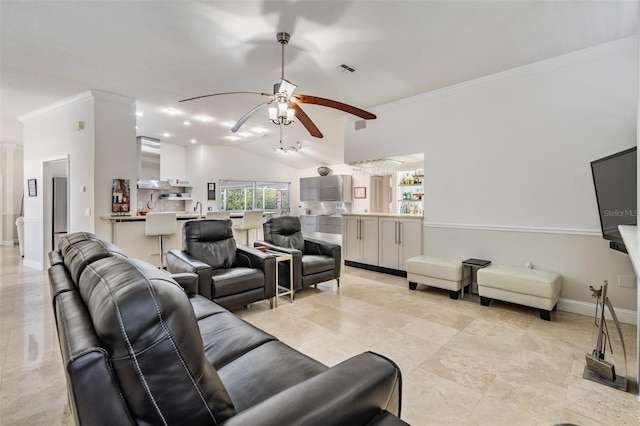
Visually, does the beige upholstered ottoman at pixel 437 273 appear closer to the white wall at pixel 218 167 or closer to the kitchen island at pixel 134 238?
the kitchen island at pixel 134 238

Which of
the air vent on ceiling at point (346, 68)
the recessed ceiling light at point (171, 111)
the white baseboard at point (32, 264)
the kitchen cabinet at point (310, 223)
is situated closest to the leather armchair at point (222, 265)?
the air vent on ceiling at point (346, 68)

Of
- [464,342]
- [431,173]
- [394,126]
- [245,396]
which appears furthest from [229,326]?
[394,126]

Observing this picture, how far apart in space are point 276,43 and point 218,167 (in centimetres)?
648

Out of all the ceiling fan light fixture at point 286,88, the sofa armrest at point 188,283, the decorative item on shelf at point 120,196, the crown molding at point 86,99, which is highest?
the crown molding at point 86,99

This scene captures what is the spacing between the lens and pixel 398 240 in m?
5.01

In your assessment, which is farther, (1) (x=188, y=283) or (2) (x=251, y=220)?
(2) (x=251, y=220)

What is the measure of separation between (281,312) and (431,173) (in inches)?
115

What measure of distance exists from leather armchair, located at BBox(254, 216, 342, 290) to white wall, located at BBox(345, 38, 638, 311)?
1.53 meters

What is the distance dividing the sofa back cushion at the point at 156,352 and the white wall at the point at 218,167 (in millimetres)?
8524

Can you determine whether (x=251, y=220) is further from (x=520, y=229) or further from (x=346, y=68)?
(x=520, y=229)

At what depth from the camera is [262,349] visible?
159 centimetres

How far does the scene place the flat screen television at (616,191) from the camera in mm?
2494

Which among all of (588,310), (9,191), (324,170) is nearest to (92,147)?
(9,191)

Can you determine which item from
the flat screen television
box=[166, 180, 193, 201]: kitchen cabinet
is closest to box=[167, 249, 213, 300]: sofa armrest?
the flat screen television
